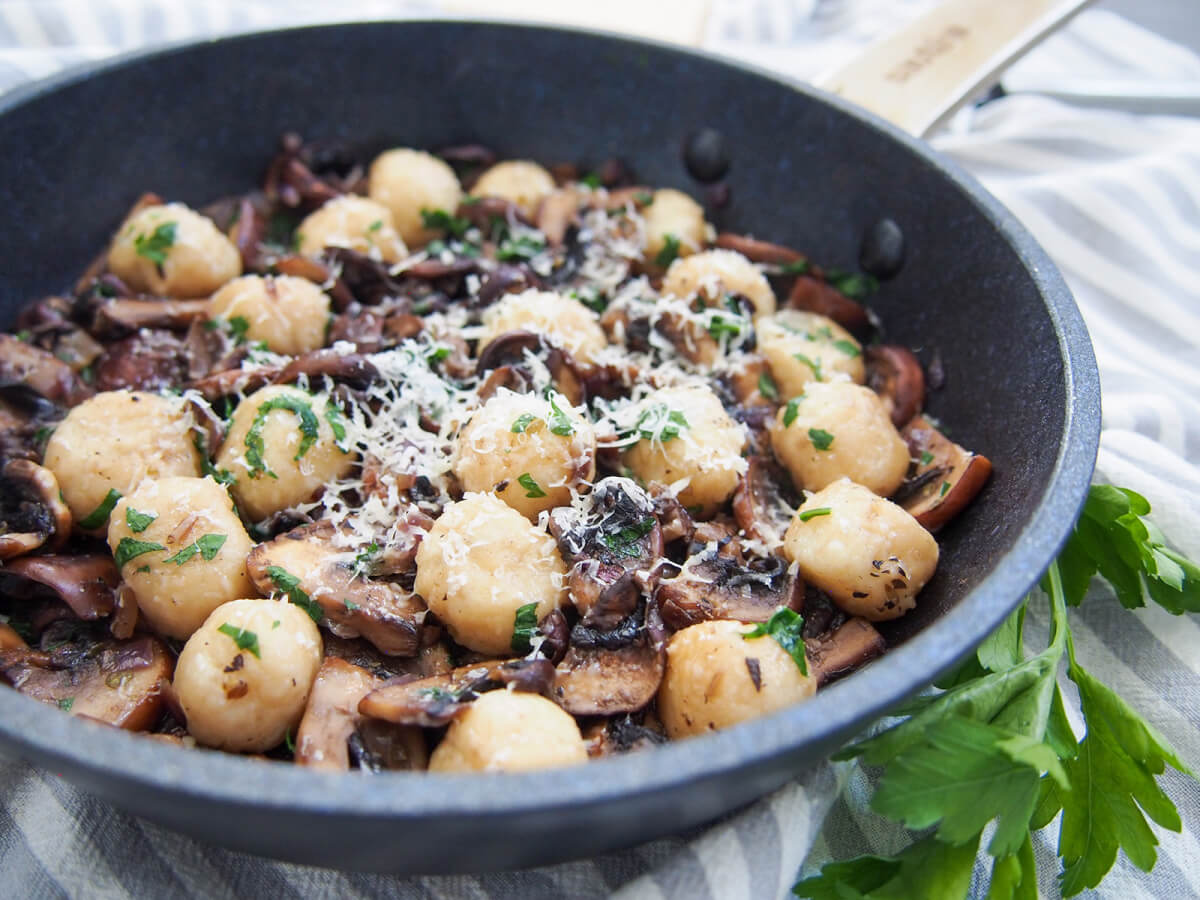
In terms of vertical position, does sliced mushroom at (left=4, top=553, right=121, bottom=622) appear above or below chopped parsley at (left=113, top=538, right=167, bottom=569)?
below

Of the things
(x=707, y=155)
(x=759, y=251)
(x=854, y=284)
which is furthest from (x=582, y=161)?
Result: (x=854, y=284)

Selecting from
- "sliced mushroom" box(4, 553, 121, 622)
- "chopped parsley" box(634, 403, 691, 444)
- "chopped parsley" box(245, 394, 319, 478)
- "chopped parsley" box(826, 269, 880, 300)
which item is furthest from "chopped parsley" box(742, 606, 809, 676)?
"chopped parsley" box(826, 269, 880, 300)

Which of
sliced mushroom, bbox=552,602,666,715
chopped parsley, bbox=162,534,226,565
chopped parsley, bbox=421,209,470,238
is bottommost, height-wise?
sliced mushroom, bbox=552,602,666,715

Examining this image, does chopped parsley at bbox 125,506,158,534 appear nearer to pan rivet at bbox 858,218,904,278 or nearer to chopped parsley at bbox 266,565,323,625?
chopped parsley at bbox 266,565,323,625

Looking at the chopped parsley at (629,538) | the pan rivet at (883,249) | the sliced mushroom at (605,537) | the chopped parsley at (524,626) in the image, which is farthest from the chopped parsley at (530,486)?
the pan rivet at (883,249)

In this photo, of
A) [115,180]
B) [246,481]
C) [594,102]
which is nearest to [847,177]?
[594,102]

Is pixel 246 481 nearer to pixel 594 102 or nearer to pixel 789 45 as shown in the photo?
pixel 594 102

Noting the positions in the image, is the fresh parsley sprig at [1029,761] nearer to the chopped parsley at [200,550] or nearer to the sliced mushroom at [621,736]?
the sliced mushroom at [621,736]
